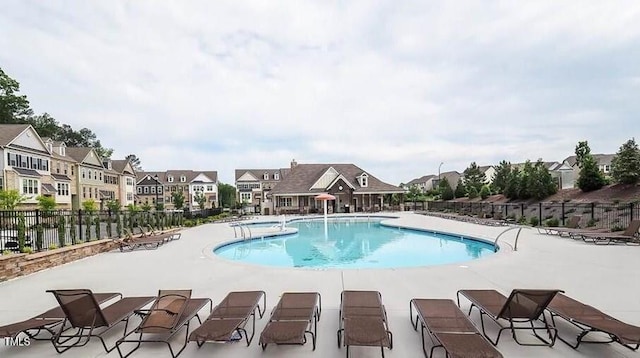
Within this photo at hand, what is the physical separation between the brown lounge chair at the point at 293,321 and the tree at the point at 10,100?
55.5m

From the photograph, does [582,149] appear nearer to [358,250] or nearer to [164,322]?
[358,250]

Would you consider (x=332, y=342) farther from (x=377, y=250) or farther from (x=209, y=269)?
(x=377, y=250)

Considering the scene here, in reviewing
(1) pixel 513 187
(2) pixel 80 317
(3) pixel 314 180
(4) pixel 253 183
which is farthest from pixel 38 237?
(4) pixel 253 183

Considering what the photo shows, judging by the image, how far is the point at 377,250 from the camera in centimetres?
1542

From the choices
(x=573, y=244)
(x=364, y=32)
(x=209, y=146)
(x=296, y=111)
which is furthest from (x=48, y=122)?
(x=573, y=244)

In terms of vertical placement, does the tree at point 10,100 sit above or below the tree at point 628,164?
above

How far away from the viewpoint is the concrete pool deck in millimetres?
4051

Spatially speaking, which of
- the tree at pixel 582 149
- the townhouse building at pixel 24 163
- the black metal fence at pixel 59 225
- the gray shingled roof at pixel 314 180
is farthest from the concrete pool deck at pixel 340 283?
the tree at pixel 582 149

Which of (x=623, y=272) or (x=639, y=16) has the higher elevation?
(x=639, y=16)

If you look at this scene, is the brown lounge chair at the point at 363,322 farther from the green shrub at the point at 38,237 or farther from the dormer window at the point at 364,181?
the dormer window at the point at 364,181

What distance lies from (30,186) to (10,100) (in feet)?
67.7

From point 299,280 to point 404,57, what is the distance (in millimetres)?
12615

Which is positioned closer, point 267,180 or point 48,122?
point 48,122

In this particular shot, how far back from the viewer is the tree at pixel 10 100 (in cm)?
4278
